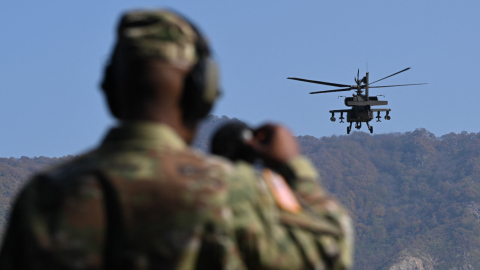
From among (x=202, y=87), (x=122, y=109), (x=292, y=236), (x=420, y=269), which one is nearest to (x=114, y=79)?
(x=122, y=109)

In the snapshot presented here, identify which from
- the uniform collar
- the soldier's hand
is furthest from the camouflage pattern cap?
the soldier's hand

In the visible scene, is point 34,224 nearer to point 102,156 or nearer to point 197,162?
point 102,156

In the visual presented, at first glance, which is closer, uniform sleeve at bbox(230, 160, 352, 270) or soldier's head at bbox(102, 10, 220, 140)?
uniform sleeve at bbox(230, 160, 352, 270)

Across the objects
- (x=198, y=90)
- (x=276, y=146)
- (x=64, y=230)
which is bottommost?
(x=64, y=230)

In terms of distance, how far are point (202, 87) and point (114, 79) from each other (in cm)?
31

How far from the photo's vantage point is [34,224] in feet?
8.01

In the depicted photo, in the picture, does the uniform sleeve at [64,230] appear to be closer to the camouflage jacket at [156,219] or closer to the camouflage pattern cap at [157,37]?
the camouflage jacket at [156,219]

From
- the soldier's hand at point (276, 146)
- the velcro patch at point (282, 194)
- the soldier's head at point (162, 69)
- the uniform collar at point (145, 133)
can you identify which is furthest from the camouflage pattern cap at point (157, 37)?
the velcro patch at point (282, 194)

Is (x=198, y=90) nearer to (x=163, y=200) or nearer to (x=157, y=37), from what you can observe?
(x=157, y=37)

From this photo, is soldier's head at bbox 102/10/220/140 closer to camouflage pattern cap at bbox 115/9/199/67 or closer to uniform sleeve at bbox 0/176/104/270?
camouflage pattern cap at bbox 115/9/199/67

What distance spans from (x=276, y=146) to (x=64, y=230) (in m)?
0.71

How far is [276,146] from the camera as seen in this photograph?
2.72 meters

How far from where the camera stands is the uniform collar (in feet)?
8.36

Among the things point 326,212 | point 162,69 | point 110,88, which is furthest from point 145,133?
point 326,212
